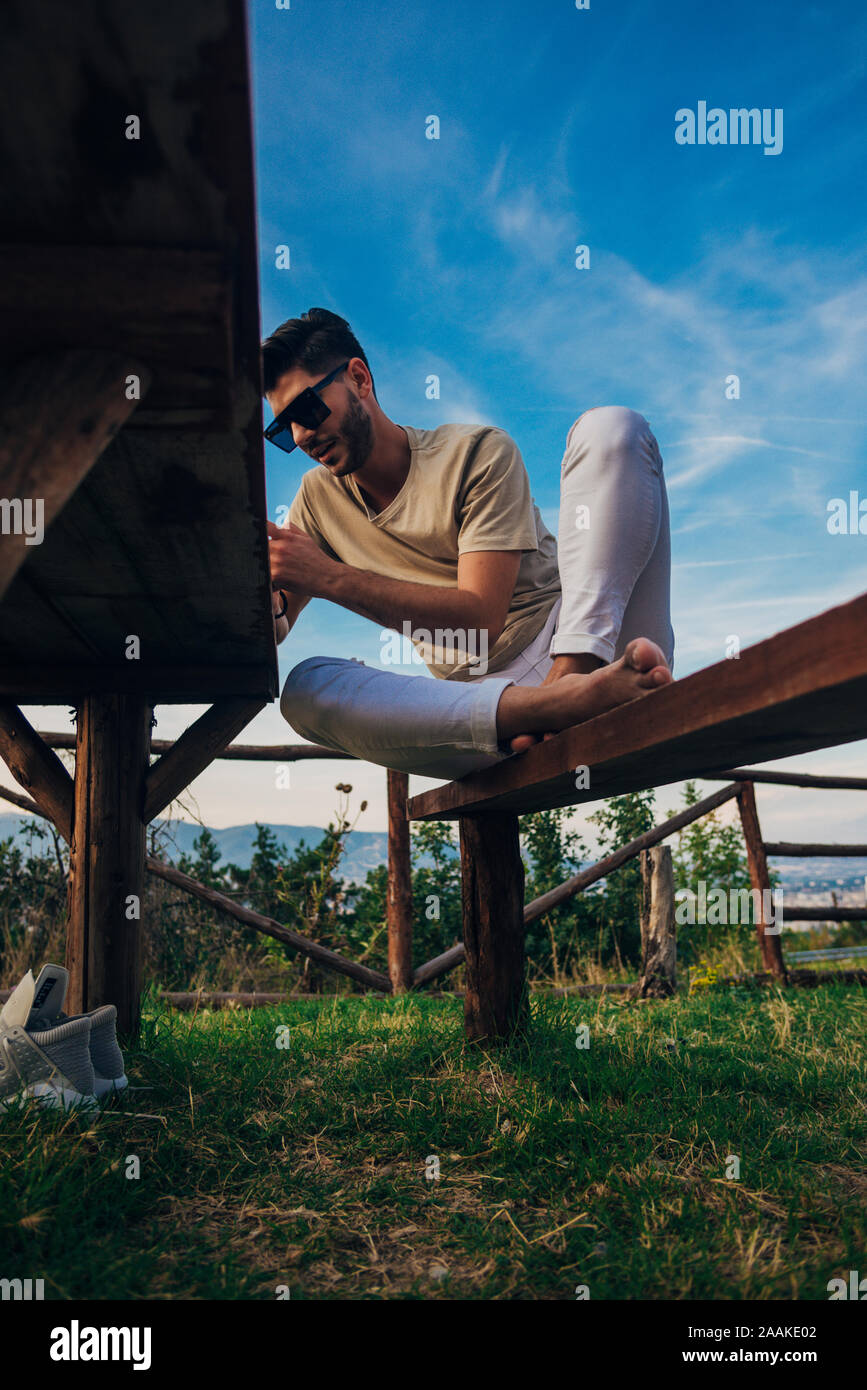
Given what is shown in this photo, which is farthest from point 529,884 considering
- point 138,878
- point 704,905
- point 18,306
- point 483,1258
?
point 18,306

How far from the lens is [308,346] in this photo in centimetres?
289

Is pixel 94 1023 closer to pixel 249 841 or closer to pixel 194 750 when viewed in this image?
pixel 194 750

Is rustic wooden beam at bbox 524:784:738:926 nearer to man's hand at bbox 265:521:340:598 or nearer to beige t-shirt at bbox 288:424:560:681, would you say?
beige t-shirt at bbox 288:424:560:681

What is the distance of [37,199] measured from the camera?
1101mm

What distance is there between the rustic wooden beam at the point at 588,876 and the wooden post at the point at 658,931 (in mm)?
277

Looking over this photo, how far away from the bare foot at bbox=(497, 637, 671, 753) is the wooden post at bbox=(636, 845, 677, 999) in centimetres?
392

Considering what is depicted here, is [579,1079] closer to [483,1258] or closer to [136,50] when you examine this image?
[483,1258]

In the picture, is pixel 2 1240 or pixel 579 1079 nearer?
pixel 2 1240

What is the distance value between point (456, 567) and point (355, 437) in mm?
561

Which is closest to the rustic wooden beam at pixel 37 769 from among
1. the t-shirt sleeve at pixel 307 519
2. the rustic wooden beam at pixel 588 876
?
the t-shirt sleeve at pixel 307 519

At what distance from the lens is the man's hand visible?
2441mm

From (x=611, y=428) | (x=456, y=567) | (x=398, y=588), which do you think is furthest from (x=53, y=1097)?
(x=611, y=428)

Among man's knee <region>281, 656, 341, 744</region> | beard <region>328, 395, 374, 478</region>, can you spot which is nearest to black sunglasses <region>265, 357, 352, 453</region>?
beard <region>328, 395, 374, 478</region>
